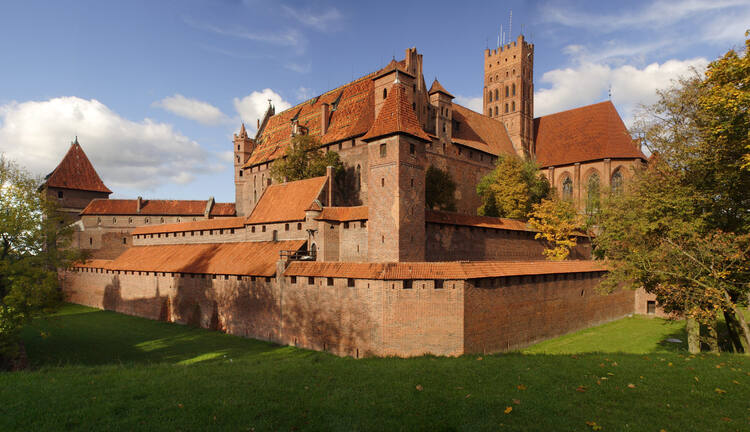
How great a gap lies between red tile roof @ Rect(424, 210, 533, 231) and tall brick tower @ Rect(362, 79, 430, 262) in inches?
103

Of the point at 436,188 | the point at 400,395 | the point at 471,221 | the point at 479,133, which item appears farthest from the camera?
the point at 479,133

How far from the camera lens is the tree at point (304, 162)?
3491 cm

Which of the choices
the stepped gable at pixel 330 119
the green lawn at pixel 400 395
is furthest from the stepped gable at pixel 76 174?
the green lawn at pixel 400 395

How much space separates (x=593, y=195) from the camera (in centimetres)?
4144

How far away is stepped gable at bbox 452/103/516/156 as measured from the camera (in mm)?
41716

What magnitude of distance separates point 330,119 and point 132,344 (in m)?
25.6

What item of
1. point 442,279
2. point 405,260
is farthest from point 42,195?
point 442,279

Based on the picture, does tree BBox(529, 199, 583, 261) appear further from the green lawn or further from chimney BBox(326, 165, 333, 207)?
the green lawn

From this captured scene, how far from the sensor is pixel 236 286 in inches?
1054

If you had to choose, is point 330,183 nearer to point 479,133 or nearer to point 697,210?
point 697,210

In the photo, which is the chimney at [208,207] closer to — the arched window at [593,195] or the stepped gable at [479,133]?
the stepped gable at [479,133]

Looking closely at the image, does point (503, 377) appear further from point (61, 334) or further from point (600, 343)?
point (61, 334)

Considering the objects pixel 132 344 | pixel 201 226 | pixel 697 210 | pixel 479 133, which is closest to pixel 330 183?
pixel 201 226

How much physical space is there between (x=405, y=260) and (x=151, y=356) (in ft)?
46.6
